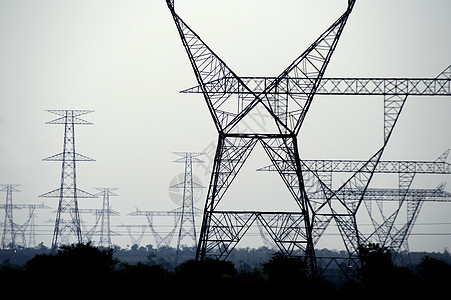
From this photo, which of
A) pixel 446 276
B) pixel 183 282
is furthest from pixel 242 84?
pixel 446 276

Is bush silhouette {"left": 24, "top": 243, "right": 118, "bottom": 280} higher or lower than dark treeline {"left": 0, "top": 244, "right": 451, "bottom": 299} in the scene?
higher

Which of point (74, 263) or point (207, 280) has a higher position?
point (74, 263)

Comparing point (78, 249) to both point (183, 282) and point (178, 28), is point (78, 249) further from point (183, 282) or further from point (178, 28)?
point (178, 28)

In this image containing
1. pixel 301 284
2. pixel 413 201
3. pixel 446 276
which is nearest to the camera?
pixel 301 284

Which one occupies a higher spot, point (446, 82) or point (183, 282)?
point (446, 82)

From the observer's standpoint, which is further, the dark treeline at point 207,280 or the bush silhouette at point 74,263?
the bush silhouette at point 74,263

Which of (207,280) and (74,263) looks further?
(74,263)

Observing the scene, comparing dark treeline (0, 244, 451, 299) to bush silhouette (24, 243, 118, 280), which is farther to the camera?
bush silhouette (24, 243, 118, 280)

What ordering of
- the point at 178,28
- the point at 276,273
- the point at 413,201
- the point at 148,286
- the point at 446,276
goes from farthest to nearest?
the point at 413,201 → the point at 446,276 → the point at 276,273 → the point at 148,286 → the point at 178,28

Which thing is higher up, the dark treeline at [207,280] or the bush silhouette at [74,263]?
the bush silhouette at [74,263]

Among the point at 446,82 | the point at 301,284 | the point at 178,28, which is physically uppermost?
the point at 178,28

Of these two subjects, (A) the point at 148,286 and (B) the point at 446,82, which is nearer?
(B) the point at 446,82
